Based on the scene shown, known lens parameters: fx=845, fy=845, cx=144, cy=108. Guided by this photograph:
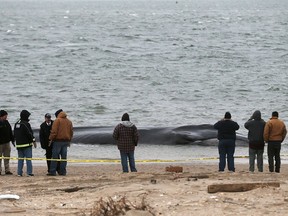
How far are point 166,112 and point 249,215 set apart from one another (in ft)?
81.5

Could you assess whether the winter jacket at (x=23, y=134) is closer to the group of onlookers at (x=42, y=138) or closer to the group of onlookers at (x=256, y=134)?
the group of onlookers at (x=42, y=138)

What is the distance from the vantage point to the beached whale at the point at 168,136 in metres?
28.2

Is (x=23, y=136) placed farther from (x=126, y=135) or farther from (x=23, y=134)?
(x=126, y=135)

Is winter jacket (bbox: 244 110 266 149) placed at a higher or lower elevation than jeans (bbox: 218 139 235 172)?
higher

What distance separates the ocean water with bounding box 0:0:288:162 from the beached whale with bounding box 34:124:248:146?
98 cm

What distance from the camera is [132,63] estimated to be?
6488cm

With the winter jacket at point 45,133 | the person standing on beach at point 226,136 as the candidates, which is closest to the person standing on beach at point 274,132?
the person standing on beach at point 226,136

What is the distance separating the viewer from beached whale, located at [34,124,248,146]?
28.2m

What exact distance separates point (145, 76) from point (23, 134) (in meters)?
37.1

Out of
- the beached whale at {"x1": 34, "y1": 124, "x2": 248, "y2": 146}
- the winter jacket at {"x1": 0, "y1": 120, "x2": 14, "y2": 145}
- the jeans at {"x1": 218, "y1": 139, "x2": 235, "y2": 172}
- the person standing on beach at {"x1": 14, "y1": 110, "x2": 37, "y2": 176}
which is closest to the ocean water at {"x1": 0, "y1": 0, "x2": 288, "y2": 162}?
the beached whale at {"x1": 34, "y1": 124, "x2": 248, "y2": 146}

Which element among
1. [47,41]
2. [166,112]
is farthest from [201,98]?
[47,41]

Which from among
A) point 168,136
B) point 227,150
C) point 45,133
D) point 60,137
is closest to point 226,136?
point 227,150

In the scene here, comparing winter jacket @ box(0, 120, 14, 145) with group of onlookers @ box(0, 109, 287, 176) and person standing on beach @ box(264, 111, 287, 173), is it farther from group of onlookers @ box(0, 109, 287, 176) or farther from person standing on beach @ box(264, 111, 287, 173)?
person standing on beach @ box(264, 111, 287, 173)

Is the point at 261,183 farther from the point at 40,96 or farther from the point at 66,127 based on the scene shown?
the point at 40,96
